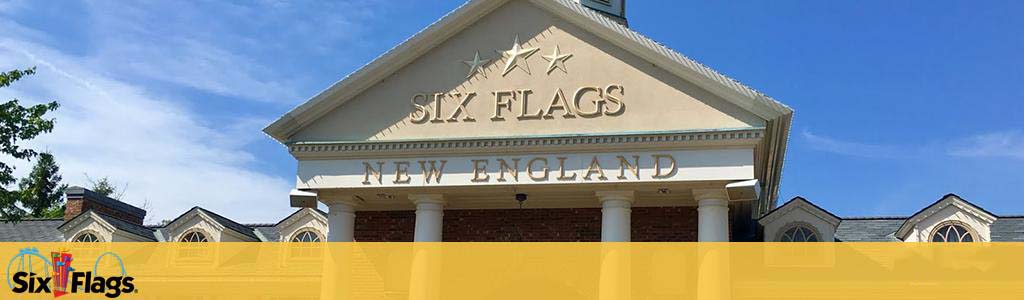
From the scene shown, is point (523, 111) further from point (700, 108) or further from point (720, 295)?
point (720, 295)

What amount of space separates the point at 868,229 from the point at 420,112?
1307cm

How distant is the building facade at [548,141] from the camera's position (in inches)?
692

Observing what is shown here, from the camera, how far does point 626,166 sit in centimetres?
1770

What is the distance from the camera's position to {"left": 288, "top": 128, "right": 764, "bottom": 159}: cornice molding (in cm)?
1728

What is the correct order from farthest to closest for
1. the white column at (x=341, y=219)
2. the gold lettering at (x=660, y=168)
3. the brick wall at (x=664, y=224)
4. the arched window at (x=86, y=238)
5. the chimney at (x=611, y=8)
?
the arched window at (x=86, y=238)
the chimney at (x=611, y=8)
the brick wall at (x=664, y=224)
the white column at (x=341, y=219)
the gold lettering at (x=660, y=168)

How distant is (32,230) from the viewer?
31.0 meters

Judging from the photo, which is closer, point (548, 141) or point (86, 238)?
point (548, 141)

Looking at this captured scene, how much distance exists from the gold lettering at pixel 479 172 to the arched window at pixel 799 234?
7.60 metres

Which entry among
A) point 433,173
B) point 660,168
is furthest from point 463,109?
point 660,168

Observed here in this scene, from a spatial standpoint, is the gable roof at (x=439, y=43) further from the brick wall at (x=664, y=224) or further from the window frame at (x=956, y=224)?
the window frame at (x=956, y=224)

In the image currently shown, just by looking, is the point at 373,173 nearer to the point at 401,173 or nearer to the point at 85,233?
the point at 401,173

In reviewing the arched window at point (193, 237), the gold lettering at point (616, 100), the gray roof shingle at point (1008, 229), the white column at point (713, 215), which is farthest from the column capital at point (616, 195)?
the arched window at point (193, 237)

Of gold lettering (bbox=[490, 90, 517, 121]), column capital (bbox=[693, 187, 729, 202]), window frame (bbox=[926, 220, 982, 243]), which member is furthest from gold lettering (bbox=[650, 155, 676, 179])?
window frame (bbox=[926, 220, 982, 243])

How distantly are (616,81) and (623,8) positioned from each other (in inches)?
358
